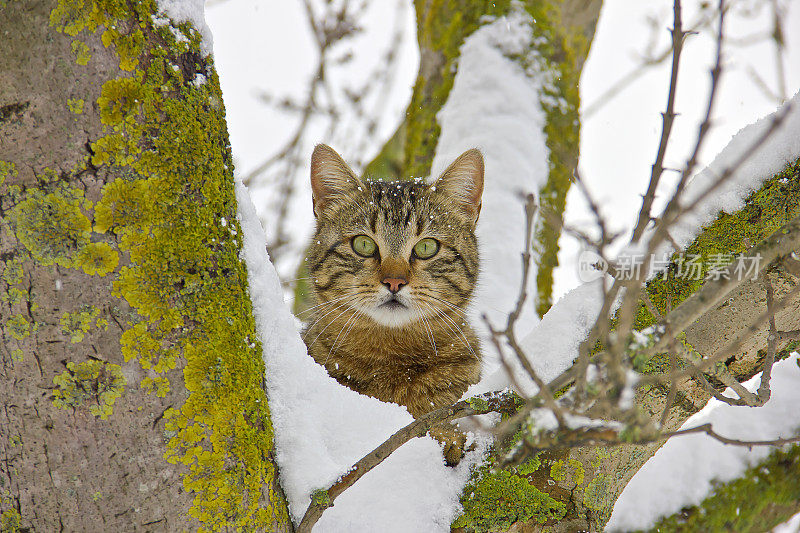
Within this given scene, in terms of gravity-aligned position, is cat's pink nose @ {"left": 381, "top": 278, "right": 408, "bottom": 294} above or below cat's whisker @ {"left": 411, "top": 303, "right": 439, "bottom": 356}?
above

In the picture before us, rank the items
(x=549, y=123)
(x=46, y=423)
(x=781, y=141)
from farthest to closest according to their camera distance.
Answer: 1. (x=549, y=123)
2. (x=781, y=141)
3. (x=46, y=423)

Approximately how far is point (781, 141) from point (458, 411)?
120 centimetres

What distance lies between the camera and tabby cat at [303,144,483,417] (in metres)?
2.63

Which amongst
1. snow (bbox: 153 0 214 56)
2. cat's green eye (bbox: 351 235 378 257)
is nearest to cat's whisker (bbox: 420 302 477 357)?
cat's green eye (bbox: 351 235 378 257)

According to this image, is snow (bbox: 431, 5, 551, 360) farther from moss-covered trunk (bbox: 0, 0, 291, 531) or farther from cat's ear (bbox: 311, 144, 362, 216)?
moss-covered trunk (bbox: 0, 0, 291, 531)

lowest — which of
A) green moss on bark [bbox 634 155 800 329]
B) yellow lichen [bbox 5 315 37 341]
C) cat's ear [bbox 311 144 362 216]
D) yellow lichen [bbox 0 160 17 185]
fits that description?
green moss on bark [bbox 634 155 800 329]

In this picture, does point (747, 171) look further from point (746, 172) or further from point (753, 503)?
point (753, 503)

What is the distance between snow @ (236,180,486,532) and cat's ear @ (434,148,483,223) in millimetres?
1580

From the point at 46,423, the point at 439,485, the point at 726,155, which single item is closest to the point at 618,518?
the point at 439,485

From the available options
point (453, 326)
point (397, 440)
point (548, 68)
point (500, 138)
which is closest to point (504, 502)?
point (397, 440)

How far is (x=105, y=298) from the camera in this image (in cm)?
114

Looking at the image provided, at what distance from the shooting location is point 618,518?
171 cm

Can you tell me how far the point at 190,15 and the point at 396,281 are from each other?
1495mm

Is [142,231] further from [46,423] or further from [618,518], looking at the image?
[618,518]
